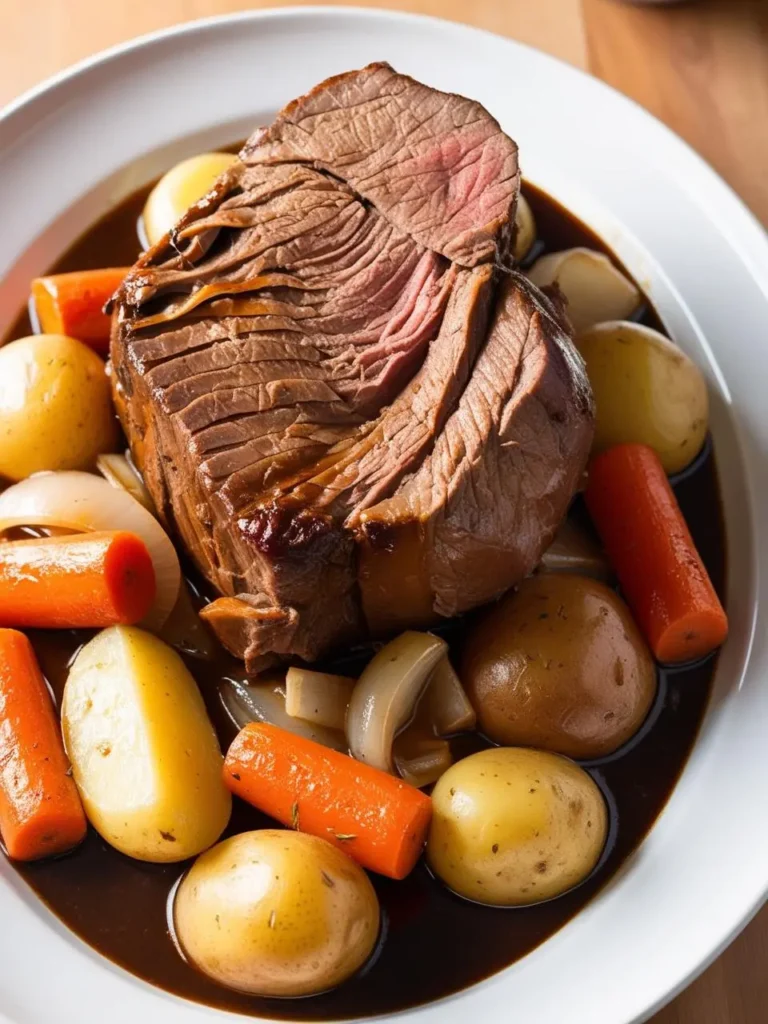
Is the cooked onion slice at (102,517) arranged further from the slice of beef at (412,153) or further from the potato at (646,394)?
the potato at (646,394)

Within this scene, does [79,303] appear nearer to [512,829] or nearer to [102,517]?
[102,517]

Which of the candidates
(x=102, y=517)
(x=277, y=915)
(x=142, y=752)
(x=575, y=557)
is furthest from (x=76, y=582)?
(x=575, y=557)

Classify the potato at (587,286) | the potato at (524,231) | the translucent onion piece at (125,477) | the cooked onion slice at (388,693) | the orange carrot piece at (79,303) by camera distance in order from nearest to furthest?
the cooked onion slice at (388,693) → the translucent onion piece at (125,477) → the orange carrot piece at (79,303) → the potato at (587,286) → the potato at (524,231)

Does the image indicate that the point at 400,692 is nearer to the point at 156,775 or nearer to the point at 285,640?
the point at 285,640

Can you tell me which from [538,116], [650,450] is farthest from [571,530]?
[538,116]

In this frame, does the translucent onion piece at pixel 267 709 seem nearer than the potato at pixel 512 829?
No

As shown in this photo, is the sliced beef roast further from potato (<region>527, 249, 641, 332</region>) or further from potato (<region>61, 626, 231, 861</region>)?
potato (<region>527, 249, 641, 332</region>)

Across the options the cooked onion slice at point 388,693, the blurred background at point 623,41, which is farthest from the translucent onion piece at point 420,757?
the blurred background at point 623,41
